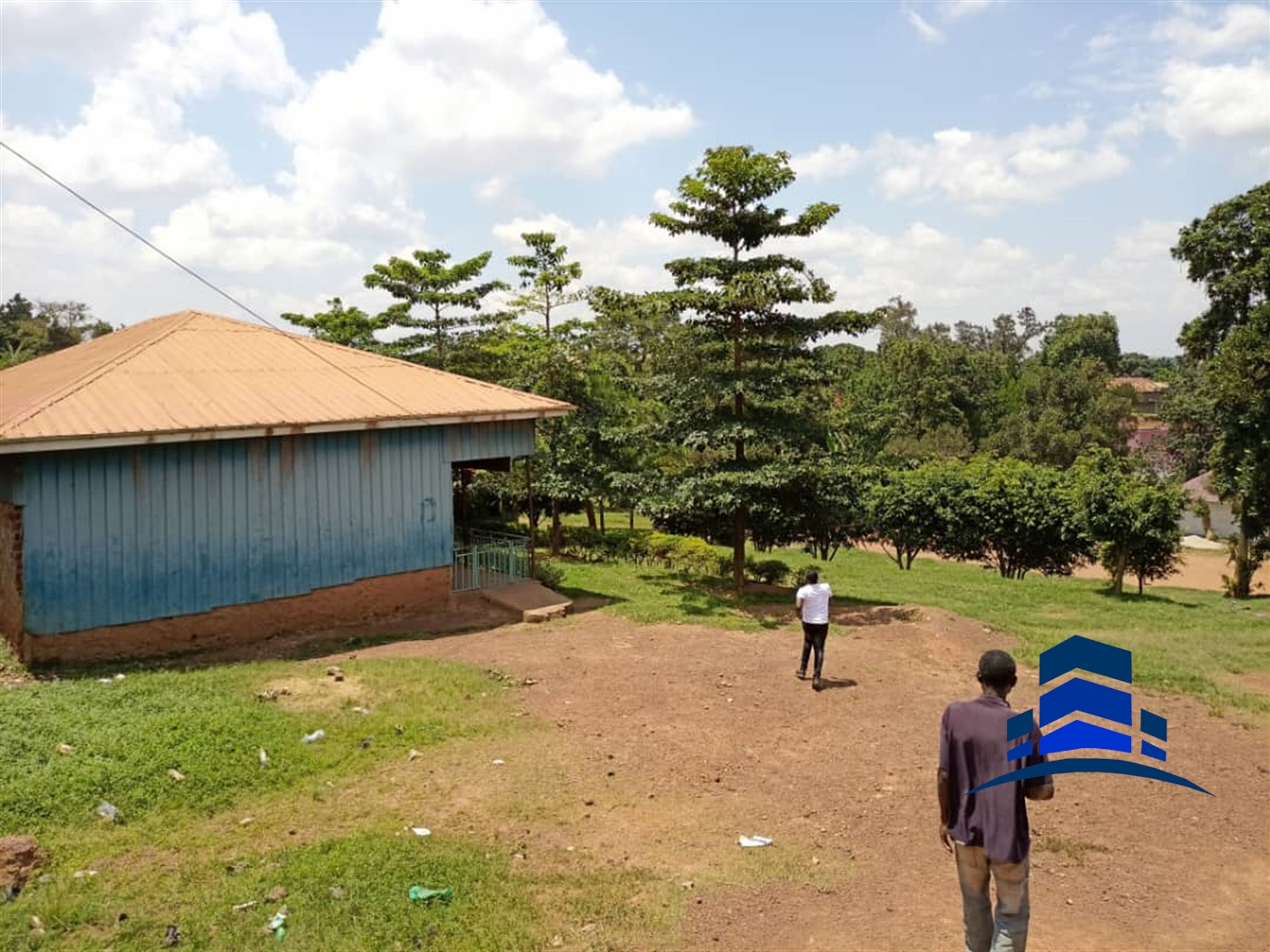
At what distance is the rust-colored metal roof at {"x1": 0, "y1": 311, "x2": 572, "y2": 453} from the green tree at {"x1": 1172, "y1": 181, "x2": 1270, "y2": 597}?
17.2m

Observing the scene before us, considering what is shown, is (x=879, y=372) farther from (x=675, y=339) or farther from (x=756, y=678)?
(x=756, y=678)

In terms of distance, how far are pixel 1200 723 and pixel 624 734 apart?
23.2 feet

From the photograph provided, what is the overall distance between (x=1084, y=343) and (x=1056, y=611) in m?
64.3

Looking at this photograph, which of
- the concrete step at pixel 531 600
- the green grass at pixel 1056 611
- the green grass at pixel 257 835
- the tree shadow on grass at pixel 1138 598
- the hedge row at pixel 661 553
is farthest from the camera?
the tree shadow on grass at pixel 1138 598

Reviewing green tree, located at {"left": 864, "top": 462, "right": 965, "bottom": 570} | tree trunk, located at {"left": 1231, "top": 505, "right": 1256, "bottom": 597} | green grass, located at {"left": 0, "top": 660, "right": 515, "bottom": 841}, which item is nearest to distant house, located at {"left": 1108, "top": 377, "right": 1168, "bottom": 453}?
tree trunk, located at {"left": 1231, "top": 505, "right": 1256, "bottom": 597}

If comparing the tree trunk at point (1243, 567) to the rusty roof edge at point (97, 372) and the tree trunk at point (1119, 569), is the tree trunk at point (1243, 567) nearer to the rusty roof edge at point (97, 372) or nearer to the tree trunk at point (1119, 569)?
the tree trunk at point (1119, 569)

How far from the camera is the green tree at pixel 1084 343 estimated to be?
73.1 m

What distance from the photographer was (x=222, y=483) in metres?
12.9

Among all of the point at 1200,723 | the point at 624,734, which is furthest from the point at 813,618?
the point at 1200,723

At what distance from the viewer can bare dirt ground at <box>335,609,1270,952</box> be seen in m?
6.19

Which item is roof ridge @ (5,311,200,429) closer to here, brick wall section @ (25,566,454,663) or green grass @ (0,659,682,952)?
brick wall section @ (25,566,454,663)

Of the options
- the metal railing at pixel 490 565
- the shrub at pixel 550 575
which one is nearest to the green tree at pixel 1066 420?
the shrub at pixel 550 575

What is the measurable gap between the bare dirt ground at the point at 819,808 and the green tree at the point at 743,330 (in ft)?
16.3

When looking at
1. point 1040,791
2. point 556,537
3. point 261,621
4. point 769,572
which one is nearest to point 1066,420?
point 769,572
